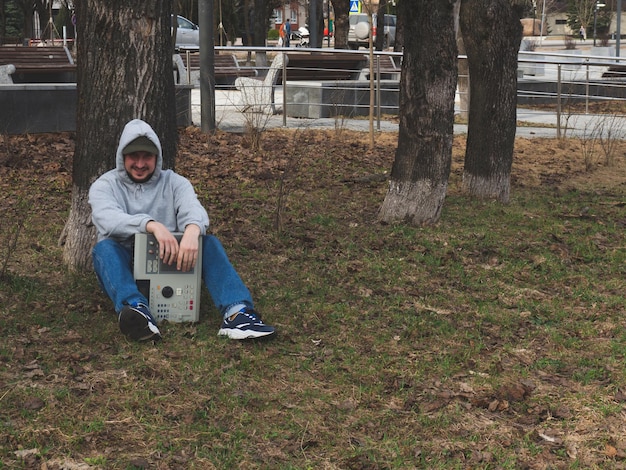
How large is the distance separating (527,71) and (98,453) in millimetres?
25977

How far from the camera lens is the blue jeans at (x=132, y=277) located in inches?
193

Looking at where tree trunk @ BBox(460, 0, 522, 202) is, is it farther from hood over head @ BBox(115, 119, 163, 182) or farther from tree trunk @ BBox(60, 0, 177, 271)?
hood over head @ BBox(115, 119, 163, 182)

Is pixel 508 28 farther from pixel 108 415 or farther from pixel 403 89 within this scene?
pixel 108 415

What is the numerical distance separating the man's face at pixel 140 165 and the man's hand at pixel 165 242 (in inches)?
15.6

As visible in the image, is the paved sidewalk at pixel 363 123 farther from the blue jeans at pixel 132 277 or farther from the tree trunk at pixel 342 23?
the tree trunk at pixel 342 23

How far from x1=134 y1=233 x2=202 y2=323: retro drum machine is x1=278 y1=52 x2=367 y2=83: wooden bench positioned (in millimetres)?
12446

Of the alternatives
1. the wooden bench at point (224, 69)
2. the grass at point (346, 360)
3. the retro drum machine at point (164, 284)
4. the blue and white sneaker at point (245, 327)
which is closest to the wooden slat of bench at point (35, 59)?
the wooden bench at point (224, 69)

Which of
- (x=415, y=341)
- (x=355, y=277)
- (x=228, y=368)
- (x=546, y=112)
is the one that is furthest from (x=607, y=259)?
(x=546, y=112)

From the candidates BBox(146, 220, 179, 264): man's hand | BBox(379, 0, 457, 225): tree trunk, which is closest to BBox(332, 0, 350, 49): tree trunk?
BBox(379, 0, 457, 225): tree trunk

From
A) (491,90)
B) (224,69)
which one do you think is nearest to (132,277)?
(491,90)

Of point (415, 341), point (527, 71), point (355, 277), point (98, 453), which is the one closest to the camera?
point (98, 453)

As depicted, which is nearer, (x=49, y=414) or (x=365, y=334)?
(x=49, y=414)

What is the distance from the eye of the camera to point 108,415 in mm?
3990

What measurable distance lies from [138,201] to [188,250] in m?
0.55
